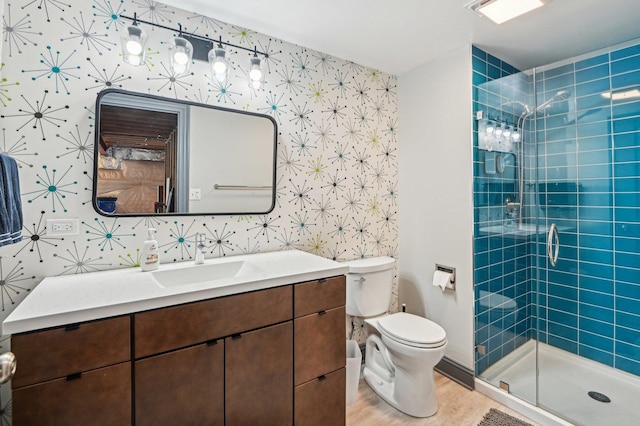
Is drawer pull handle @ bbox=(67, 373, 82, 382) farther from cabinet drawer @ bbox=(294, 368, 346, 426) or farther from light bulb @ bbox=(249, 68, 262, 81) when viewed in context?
light bulb @ bbox=(249, 68, 262, 81)

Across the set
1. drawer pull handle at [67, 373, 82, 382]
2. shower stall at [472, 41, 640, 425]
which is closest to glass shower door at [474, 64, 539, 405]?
shower stall at [472, 41, 640, 425]

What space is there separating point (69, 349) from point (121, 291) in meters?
0.24

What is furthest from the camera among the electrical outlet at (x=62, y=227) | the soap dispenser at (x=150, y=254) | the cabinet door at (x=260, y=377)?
the soap dispenser at (x=150, y=254)

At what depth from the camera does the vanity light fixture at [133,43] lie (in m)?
1.47

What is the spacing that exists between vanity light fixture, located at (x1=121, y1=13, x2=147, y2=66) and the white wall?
195cm

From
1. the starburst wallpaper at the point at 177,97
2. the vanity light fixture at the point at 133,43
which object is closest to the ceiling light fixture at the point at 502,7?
the starburst wallpaper at the point at 177,97

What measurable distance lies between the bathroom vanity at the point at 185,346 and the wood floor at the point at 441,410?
334 millimetres

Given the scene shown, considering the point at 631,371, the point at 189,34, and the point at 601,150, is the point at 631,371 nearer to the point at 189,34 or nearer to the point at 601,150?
the point at 601,150

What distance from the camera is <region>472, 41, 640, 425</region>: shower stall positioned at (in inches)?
83.0

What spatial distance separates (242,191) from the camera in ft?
6.18

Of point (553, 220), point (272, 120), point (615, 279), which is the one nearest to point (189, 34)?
point (272, 120)

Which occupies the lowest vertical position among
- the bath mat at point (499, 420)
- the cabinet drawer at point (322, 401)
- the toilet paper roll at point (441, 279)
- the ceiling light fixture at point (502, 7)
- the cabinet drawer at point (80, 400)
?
the bath mat at point (499, 420)

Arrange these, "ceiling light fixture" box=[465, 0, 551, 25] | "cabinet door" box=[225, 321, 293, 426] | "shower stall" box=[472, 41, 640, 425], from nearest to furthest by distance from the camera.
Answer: "cabinet door" box=[225, 321, 293, 426] → "ceiling light fixture" box=[465, 0, 551, 25] → "shower stall" box=[472, 41, 640, 425]

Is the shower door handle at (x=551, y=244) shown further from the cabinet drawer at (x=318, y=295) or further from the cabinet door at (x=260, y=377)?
the cabinet door at (x=260, y=377)
